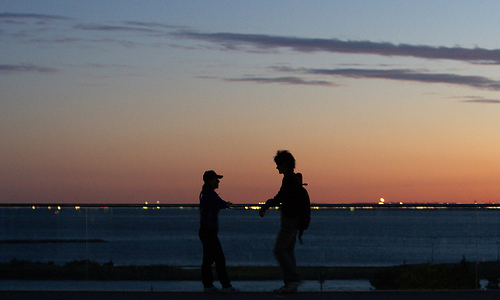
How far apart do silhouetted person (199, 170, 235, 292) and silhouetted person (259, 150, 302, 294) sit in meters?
0.68

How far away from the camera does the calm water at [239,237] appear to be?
7641 mm

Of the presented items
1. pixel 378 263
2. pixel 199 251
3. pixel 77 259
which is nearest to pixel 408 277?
pixel 378 263

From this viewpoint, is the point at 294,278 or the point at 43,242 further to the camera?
the point at 43,242

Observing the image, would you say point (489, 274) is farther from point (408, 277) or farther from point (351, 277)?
point (351, 277)

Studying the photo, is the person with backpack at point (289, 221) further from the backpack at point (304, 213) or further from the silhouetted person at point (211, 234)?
the silhouetted person at point (211, 234)

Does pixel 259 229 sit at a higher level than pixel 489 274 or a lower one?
higher

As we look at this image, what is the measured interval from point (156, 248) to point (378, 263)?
2.81 meters

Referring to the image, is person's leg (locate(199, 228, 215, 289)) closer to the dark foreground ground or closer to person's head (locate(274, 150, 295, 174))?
the dark foreground ground

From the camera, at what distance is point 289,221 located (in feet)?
24.1

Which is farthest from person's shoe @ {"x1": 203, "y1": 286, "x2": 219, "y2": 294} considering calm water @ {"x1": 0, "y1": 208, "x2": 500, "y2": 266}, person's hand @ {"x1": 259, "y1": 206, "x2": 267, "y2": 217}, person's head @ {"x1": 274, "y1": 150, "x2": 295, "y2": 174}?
person's head @ {"x1": 274, "y1": 150, "x2": 295, "y2": 174}

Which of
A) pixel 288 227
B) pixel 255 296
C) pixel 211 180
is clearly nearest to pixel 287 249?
pixel 288 227

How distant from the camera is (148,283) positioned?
7.77 metres

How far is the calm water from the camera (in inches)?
301

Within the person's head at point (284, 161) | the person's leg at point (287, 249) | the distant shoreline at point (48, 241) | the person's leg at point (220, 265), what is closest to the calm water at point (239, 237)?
the distant shoreline at point (48, 241)
